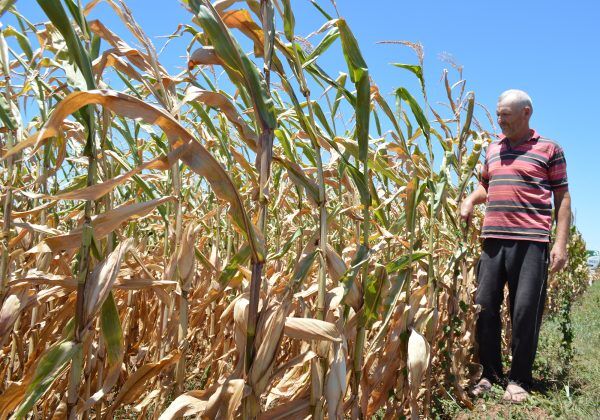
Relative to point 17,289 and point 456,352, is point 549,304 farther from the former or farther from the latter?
point 17,289

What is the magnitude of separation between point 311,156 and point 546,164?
174cm

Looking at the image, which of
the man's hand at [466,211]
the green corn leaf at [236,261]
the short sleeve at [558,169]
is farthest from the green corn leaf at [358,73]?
the short sleeve at [558,169]

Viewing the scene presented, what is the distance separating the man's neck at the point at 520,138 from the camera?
3.28 m

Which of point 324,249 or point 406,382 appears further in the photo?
point 406,382

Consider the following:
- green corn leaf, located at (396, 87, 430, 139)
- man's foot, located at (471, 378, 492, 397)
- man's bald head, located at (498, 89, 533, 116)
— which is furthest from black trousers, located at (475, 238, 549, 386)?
green corn leaf, located at (396, 87, 430, 139)

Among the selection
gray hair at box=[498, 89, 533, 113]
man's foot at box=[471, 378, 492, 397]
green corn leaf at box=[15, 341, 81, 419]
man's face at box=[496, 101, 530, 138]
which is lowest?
man's foot at box=[471, 378, 492, 397]

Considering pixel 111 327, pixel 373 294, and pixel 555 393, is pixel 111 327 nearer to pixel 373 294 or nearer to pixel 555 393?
pixel 373 294

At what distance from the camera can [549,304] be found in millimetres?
7445

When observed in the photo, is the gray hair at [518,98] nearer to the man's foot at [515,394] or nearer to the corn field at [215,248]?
the corn field at [215,248]

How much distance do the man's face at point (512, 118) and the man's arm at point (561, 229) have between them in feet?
1.41

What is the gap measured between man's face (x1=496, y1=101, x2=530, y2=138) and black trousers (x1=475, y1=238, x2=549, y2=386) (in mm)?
655

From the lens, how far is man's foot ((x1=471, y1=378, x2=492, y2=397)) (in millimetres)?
3189

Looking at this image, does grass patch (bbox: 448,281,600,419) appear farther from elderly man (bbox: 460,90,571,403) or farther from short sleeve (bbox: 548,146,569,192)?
short sleeve (bbox: 548,146,569,192)

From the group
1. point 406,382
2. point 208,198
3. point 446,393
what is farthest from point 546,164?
point 208,198
